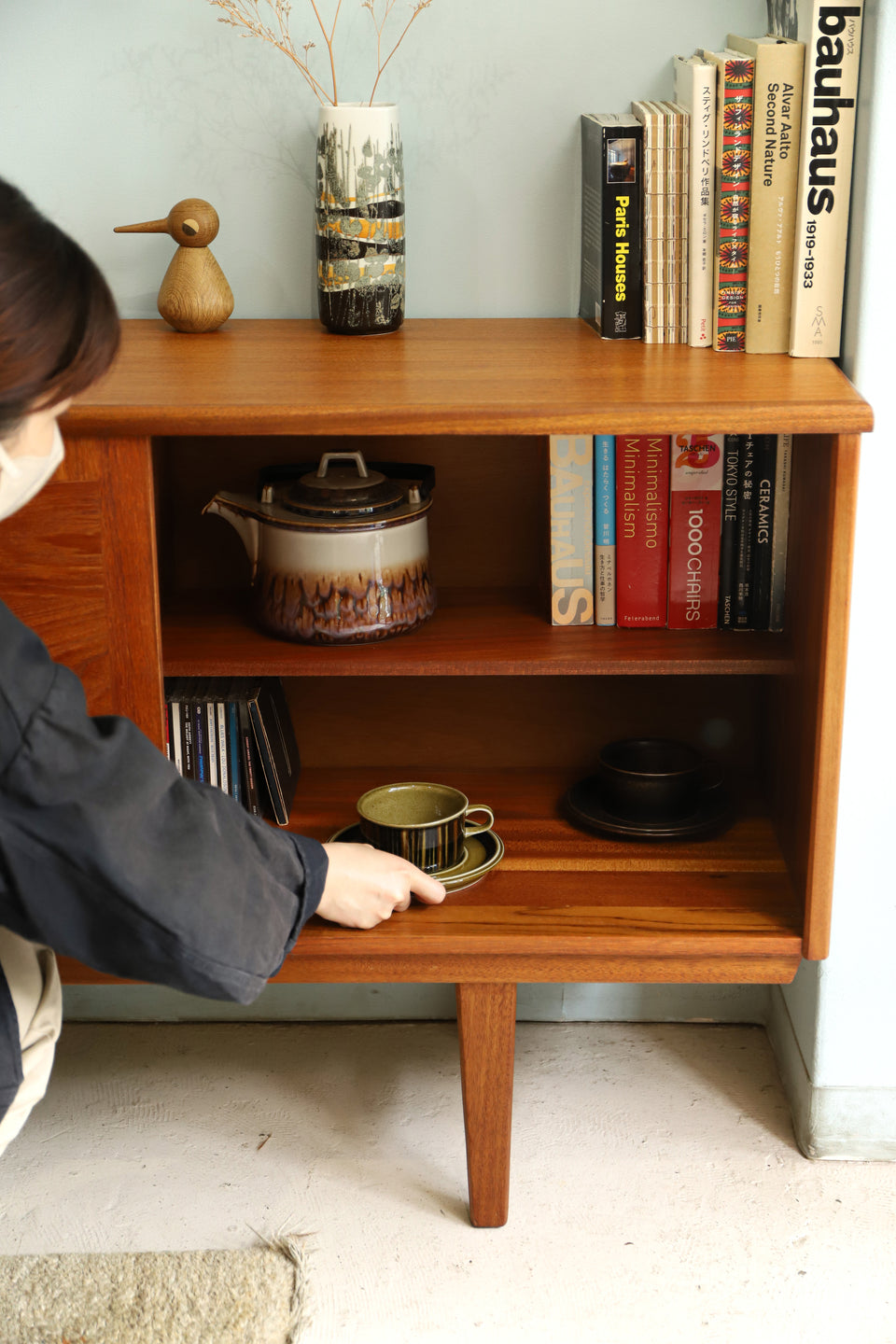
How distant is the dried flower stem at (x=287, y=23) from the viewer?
148 cm

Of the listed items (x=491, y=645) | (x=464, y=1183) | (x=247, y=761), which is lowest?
(x=464, y=1183)

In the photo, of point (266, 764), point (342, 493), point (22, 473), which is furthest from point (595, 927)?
point (22, 473)

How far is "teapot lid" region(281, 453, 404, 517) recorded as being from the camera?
139cm

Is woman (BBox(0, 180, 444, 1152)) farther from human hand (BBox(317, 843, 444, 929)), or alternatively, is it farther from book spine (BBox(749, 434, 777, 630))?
book spine (BBox(749, 434, 777, 630))

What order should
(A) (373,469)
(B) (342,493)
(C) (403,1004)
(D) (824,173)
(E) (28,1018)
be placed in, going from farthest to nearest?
1. (C) (403,1004)
2. (A) (373,469)
3. (B) (342,493)
4. (D) (824,173)
5. (E) (28,1018)

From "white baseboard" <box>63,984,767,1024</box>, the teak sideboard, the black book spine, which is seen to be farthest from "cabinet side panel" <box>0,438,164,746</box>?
"white baseboard" <box>63,984,767,1024</box>

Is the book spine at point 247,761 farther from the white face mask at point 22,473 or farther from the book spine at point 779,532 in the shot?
the book spine at point 779,532

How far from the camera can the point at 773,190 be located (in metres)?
1.33

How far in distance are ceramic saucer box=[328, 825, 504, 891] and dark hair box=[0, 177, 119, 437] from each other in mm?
658

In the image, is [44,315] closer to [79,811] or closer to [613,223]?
[79,811]

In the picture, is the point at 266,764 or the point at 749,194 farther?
the point at 266,764

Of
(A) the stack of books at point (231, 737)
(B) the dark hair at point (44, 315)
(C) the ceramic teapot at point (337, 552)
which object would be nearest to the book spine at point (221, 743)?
(A) the stack of books at point (231, 737)

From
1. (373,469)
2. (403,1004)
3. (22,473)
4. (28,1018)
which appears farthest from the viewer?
(403,1004)

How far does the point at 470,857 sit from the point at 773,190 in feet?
2.58
